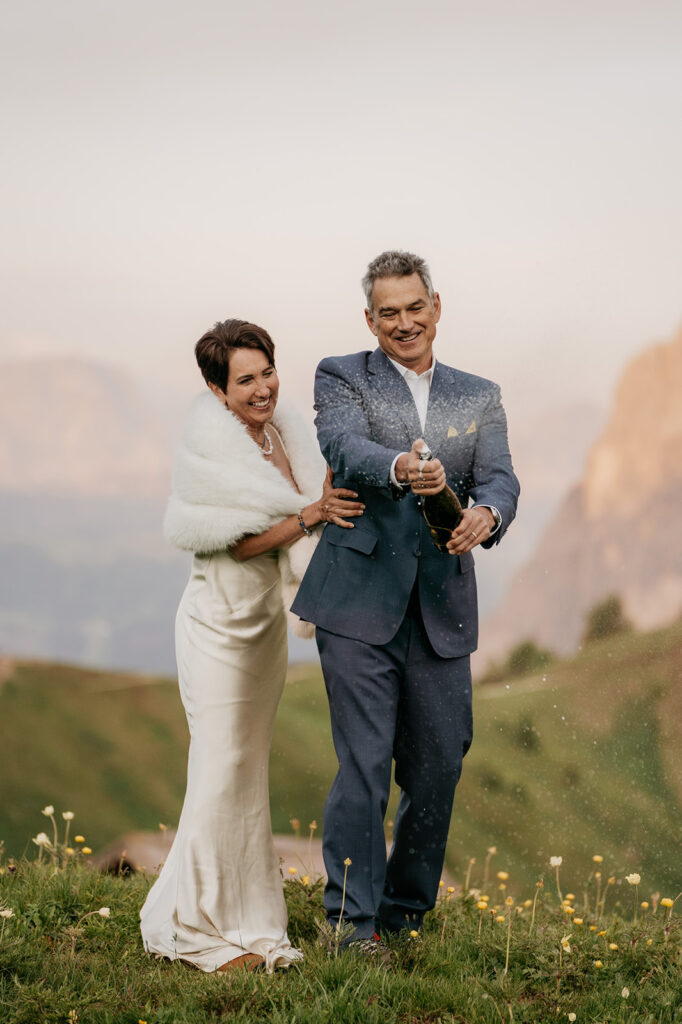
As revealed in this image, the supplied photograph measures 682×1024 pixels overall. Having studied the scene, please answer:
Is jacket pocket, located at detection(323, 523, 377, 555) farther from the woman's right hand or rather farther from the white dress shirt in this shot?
the white dress shirt

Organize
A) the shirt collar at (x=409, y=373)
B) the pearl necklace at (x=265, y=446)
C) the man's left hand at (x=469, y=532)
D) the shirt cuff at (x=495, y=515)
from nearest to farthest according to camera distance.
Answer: the man's left hand at (x=469, y=532)
the shirt cuff at (x=495, y=515)
the shirt collar at (x=409, y=373)
the pearl necklace at (x=265, y=446)

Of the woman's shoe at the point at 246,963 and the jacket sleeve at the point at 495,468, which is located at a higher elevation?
the jacket sleeve at the point at 495,468

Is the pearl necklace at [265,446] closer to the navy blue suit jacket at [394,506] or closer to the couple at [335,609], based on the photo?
the couple at [335,609]

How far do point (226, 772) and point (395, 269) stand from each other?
6.13 ft

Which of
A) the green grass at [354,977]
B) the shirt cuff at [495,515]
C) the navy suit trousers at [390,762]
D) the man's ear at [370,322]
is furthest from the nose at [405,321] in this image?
the green grass at [354,977]

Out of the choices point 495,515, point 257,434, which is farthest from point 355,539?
point 257,434

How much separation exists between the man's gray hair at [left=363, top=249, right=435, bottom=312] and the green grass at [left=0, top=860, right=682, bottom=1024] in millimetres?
2207

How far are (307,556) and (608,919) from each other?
80.6 inches

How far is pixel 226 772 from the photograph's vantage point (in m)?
4.20

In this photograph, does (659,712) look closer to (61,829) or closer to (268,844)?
(61,829)

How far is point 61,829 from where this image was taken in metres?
9.37

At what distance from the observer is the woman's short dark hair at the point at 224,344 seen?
4.15 meters

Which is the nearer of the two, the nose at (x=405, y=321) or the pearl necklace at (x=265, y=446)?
the nose at (x=405, y=321)

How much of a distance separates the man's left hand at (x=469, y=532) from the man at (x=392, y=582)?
0.21 ft
